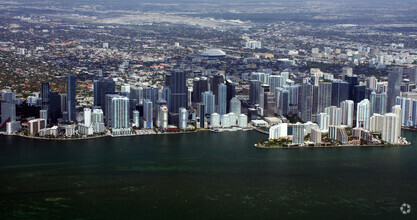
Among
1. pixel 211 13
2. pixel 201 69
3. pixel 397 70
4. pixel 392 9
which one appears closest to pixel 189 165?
pixel 397 70

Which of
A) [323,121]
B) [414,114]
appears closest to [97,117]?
[323,121]

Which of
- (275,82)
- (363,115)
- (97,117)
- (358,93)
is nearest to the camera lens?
(97,117)

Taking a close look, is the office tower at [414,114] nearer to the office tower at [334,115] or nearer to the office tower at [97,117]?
the office tower at [334,115]

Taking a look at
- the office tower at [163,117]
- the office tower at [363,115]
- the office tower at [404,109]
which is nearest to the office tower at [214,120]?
the office tower at [163,117]

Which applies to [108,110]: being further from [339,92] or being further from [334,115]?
[339,92]

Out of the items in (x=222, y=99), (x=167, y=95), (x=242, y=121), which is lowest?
(x=242, y=121)

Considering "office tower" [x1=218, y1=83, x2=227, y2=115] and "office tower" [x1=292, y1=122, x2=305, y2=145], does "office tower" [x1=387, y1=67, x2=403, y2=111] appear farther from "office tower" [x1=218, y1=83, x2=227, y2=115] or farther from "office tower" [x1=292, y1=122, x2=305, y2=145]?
"office tower" [x1=292, y1=122, x2=305, y2=145]

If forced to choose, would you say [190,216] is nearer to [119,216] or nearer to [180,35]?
[119,216]
